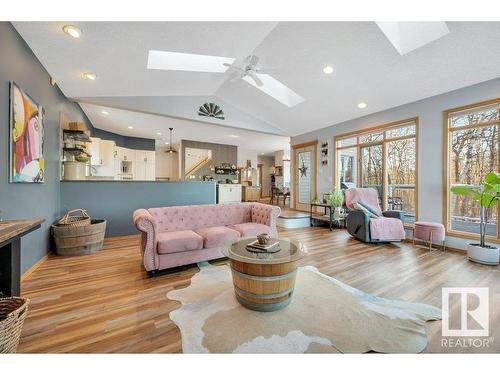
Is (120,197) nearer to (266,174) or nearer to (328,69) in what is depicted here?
(328,69)

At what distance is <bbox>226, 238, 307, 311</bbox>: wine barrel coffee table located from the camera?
1.82 meters

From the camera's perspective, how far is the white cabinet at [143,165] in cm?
882

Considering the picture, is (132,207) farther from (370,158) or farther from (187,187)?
(370,158)

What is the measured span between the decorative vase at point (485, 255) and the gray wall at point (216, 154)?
860 centimetres

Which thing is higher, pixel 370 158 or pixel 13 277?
pixel 370 158

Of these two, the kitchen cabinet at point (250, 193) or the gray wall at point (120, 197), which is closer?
the gray wall at point (120, 197)


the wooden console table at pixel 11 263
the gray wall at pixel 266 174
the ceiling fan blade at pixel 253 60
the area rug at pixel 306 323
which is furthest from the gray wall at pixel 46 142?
the gray wall at pixel 266 174

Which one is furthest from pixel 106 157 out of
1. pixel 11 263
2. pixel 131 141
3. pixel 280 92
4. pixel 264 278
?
pixel 264 278

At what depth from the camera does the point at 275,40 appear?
3490 millimetres

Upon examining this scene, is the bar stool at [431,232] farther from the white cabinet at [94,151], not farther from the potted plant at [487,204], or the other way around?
Answer: the white cabinet at [94,151]

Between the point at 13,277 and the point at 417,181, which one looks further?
the point at 417,181

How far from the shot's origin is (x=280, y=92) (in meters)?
5.43
